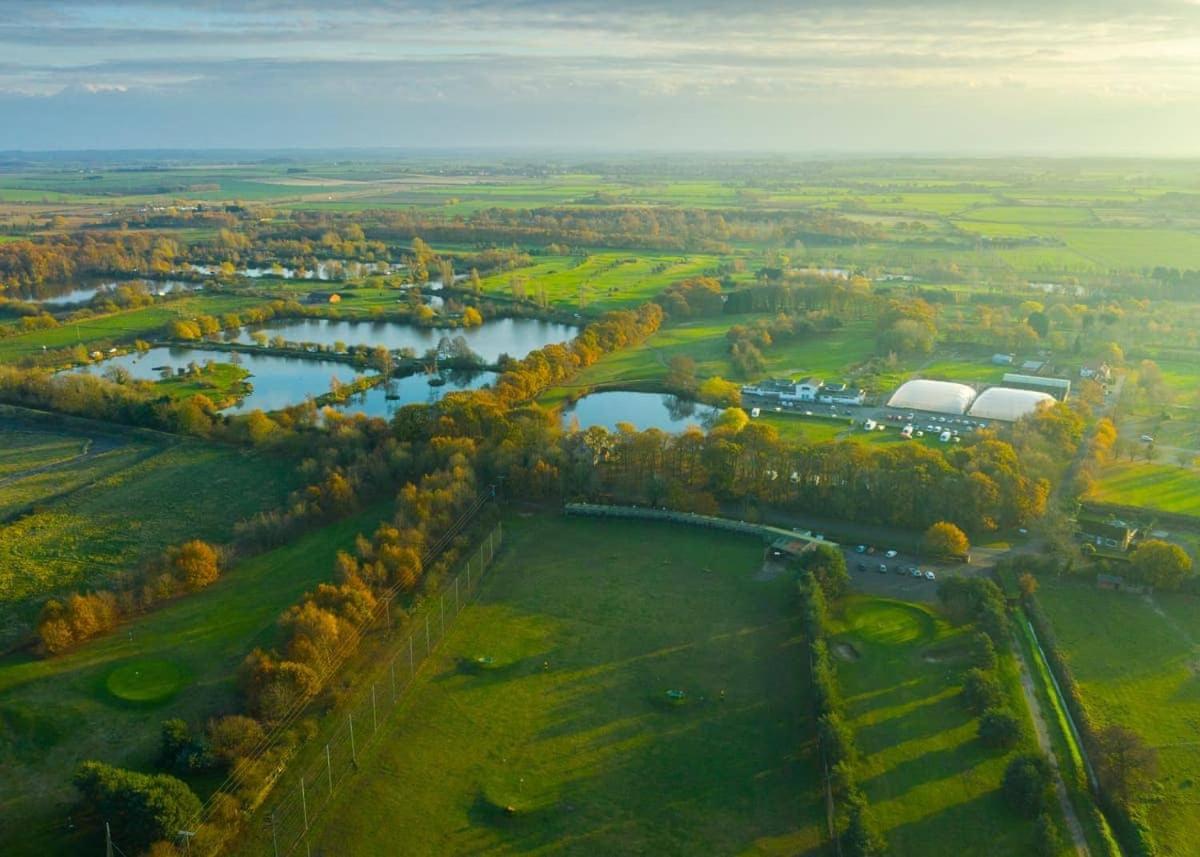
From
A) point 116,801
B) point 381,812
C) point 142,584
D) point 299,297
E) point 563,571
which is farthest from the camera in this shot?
point 299,297

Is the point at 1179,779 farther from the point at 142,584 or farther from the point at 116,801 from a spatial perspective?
the point at 142,584

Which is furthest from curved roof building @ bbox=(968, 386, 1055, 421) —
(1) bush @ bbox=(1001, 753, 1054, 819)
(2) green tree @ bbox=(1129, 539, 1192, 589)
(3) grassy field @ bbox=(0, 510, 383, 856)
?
(3) grassy field @ bbox=(0, 510, 383, 856)

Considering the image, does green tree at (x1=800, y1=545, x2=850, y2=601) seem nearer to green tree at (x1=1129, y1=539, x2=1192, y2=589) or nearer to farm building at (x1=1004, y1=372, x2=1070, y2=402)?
green tree at (x1=1129, y1=539, x2=1192, y2=589)

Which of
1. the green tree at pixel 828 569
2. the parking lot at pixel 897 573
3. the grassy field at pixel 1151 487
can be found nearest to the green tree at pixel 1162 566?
the parking lot at pixel 897 573

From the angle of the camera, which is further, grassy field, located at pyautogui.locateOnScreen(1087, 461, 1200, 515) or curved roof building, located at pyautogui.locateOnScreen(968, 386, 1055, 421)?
curved roof building, located at pyautogui.locateOnScreen(968, 386, 1055, 421)

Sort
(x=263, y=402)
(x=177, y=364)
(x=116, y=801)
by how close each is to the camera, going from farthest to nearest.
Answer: (x=177, y=364) < (x=263, y=402) < (x=116, y=801)

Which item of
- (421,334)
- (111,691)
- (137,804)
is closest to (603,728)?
(137,804)

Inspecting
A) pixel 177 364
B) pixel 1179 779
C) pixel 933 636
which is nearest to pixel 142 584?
pixel 933 636

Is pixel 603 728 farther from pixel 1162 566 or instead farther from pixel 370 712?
pixel 1162 566
